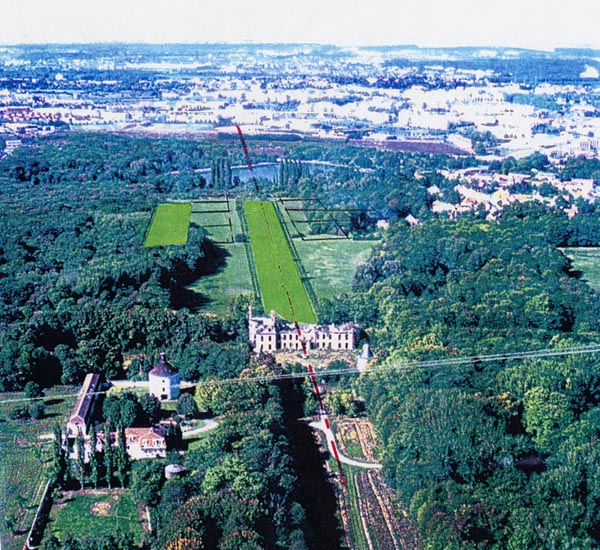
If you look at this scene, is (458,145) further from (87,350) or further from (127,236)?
(87,350)

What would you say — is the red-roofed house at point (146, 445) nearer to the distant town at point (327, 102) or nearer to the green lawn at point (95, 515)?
the green lawn at point (95, 515)

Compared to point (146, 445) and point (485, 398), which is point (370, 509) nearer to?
point (485, 398)

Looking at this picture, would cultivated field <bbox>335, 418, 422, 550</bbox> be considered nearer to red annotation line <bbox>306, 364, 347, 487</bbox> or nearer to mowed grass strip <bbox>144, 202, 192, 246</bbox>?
red annotation line <bbox>306, 364, 347, 487</bbox>

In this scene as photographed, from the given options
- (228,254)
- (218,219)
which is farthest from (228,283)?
(218,219)

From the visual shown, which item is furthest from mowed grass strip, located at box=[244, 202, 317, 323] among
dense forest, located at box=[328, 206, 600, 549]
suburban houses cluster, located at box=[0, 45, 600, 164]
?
suburban houses cluster, located at box=[0, 45, 600, 164]

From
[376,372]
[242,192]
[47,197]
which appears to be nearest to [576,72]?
[242,192]
